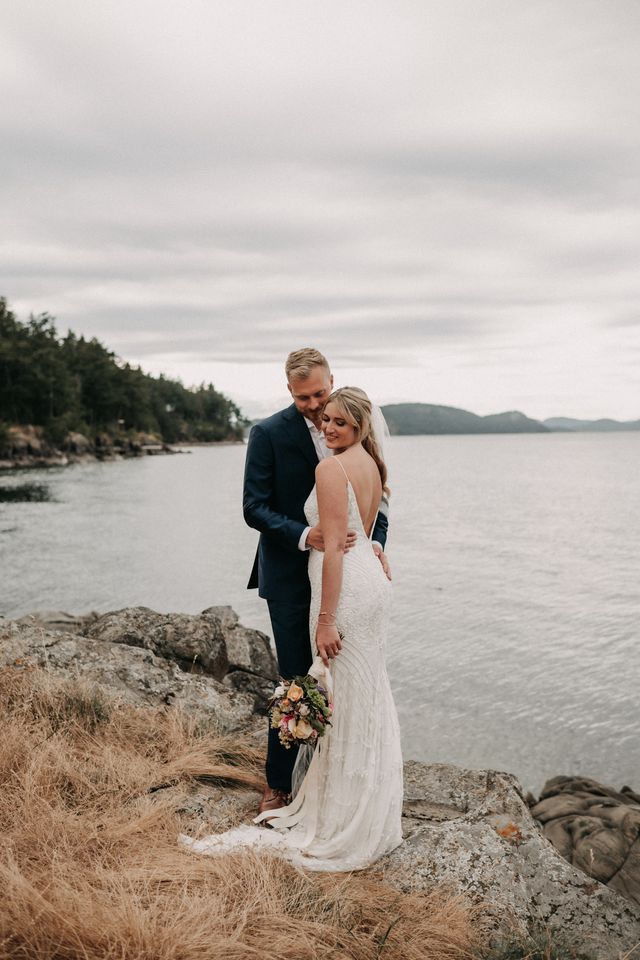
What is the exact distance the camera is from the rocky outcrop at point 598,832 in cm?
626

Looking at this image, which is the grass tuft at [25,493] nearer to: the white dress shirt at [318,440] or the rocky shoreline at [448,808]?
the rocky shoreline at [448,808]

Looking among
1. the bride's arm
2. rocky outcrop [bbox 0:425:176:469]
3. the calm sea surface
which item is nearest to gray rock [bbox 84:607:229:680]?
the calm sea surface

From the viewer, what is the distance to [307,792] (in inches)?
179

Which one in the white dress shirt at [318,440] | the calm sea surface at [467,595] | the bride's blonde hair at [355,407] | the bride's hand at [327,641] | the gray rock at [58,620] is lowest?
the calm sea surface at [467,595]

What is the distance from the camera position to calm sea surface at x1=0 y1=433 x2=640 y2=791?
1120 cm

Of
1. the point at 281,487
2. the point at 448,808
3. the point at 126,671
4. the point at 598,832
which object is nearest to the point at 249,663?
the point at 126,671

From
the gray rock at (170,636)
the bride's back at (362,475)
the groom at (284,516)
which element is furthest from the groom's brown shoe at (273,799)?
the gray rock at (170,636)

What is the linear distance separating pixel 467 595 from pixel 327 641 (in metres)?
17.5

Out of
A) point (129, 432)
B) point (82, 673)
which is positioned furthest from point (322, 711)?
point (129, 432)

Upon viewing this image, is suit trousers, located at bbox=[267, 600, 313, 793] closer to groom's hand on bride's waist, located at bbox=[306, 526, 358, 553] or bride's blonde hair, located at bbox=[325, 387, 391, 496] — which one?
groom's hand on bride's waist, located at bbox=[306, 526, 358, 553]

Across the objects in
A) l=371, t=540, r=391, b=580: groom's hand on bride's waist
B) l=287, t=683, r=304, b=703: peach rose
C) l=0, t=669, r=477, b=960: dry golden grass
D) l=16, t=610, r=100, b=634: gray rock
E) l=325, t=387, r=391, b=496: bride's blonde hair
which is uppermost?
l=325, t=387, r=391, b=496: bride's blonde hair

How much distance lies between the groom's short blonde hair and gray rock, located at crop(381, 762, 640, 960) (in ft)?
9.42

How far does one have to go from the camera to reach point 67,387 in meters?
92.9

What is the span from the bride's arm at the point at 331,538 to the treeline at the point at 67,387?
78713 millimetres
